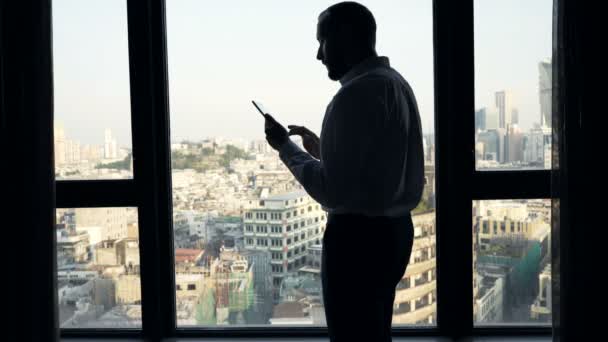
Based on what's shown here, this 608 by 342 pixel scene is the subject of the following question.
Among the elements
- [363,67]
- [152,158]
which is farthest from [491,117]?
[152,158]

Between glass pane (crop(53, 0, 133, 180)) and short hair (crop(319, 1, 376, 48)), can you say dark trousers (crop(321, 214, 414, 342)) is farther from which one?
glass pane (crop(53, 0, 133, 180))

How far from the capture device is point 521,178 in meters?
2.50

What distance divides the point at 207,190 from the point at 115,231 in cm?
44

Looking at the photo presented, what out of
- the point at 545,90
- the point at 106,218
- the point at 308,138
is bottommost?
the point at 106,218

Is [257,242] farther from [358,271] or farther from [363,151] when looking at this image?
[363,151]

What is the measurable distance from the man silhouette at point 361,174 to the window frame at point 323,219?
1.06m

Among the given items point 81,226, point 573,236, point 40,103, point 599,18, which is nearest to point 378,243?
point 573,236

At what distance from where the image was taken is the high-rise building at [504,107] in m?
2.52

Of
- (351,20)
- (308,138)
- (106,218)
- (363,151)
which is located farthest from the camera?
(106,218)

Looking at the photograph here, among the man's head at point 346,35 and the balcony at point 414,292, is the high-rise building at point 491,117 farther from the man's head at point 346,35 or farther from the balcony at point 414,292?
the man's head at point 346,35

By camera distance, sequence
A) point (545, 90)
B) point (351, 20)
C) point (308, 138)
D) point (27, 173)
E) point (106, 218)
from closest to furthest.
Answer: point (351, 20), point (308, 138), point (27, 173), point (545, 90), point (106, 218)

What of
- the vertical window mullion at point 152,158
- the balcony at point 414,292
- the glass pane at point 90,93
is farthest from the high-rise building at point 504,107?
the glass pane at point 90,93

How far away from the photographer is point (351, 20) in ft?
4.80

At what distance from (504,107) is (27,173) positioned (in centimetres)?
192
